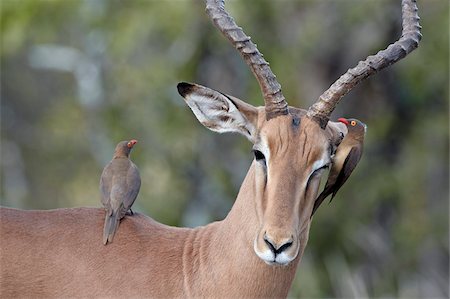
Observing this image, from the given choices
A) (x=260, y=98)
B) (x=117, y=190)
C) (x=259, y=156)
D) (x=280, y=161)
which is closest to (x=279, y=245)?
(x=280, y=161)

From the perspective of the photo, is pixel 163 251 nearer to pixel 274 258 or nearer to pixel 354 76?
pixel 274 258

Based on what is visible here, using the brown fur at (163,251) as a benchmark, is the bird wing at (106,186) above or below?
above

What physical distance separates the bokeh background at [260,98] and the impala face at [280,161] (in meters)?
9.57

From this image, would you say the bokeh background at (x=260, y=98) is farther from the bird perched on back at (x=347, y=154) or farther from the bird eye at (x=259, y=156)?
the bird eye at (x=259, y=156)

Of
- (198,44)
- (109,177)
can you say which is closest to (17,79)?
(198,44)

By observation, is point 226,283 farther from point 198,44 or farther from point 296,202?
point 198,44

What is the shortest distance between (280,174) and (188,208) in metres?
12.1

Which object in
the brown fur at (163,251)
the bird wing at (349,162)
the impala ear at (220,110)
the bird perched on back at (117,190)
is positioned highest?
the impala ear at (220,110)

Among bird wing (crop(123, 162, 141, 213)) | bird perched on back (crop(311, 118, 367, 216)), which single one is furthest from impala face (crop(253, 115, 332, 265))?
bird wing (crop(123, 162, 141, 213))

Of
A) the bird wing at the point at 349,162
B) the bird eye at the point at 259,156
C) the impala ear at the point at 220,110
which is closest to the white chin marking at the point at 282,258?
the bird eye at the point at 259,156

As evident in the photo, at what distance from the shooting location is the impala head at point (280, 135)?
631 cm

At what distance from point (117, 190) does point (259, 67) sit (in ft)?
3.94

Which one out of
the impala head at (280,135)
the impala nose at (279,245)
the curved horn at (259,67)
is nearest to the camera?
the impala nose at (279,245)

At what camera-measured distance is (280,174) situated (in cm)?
648
